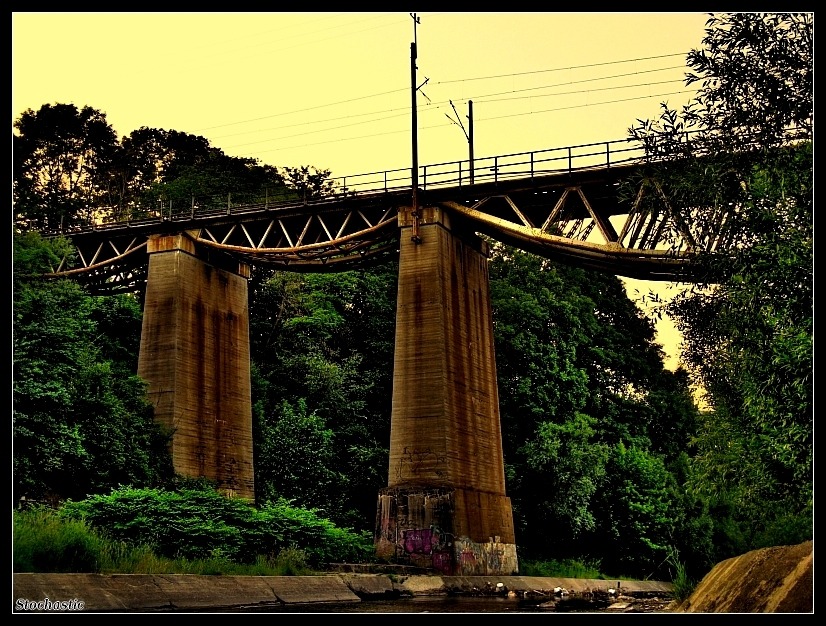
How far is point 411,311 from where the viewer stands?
33.3 m

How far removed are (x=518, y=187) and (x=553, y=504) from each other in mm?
14451

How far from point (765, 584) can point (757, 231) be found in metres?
8.10

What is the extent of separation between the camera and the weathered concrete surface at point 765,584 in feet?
41.9

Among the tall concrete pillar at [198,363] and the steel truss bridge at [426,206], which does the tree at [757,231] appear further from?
the tall concrete pillar at [198,363]

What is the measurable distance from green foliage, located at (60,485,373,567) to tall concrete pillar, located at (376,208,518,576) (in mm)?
2969

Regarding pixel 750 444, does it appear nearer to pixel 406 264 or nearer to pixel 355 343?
pixel 406 264

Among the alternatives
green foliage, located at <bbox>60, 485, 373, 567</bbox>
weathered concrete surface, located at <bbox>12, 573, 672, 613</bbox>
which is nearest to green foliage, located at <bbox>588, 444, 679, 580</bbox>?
weathered concrete surface, located at <bbox>12, 573, 672, 613</bbox>

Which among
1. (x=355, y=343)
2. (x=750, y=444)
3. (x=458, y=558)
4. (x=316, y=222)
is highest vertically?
(x=316, y=222)

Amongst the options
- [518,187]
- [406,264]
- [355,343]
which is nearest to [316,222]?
[406,264]

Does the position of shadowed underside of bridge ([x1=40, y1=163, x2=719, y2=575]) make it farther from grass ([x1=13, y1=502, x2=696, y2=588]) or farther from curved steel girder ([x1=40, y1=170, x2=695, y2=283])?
grass ([x1=13, y1=502, x2=696, y2=588])

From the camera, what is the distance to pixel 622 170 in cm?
3170

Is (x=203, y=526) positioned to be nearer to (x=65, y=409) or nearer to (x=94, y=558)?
(x=94, y=558)

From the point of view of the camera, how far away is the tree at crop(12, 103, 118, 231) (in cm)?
5688

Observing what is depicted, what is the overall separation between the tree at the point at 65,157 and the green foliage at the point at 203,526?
1229 inches
